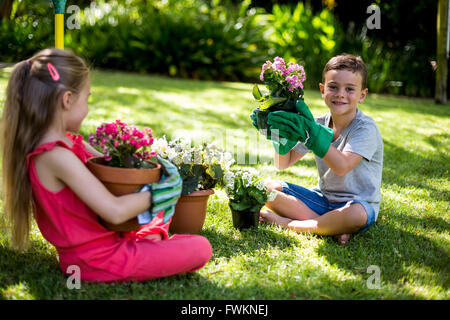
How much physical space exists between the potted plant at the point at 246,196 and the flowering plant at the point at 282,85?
0.48 meters

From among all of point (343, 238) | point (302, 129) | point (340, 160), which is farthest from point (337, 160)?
point (343, 238)

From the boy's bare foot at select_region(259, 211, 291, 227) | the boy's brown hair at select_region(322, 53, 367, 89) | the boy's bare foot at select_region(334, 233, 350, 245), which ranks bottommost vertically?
the boy's bare foot at select_region(334, 233, 350, 245)

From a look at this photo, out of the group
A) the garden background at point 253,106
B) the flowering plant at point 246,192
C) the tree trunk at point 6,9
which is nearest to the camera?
the garden background at point 253,106

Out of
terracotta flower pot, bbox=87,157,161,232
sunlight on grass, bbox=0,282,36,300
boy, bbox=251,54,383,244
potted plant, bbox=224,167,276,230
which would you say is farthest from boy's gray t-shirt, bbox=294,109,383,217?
sunlight on grass, bbox=0,282,36,300

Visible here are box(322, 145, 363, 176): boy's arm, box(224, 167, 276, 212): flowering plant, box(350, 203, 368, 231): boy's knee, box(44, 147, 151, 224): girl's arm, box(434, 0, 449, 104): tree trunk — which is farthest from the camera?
box(434, 0, 449, 104): tree trunk

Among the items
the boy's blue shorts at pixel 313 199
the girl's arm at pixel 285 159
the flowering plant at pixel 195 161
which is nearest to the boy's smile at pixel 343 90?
the girl's arm at pixel 285 159

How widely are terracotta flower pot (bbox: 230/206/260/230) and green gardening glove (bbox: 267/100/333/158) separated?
0.57m

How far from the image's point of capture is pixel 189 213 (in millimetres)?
2590

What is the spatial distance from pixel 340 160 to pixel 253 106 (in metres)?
4.54

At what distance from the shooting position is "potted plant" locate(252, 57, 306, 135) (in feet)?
7.81

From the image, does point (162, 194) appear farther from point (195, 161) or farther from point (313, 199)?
point (313, 199)

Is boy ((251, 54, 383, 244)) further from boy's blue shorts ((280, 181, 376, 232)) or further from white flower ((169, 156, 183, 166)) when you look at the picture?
white flower ((169, 156, 183, 166))

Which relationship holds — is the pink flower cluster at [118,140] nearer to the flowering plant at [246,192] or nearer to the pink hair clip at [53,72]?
the pink hair clip at [53,72]

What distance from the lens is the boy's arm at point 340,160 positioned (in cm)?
244
